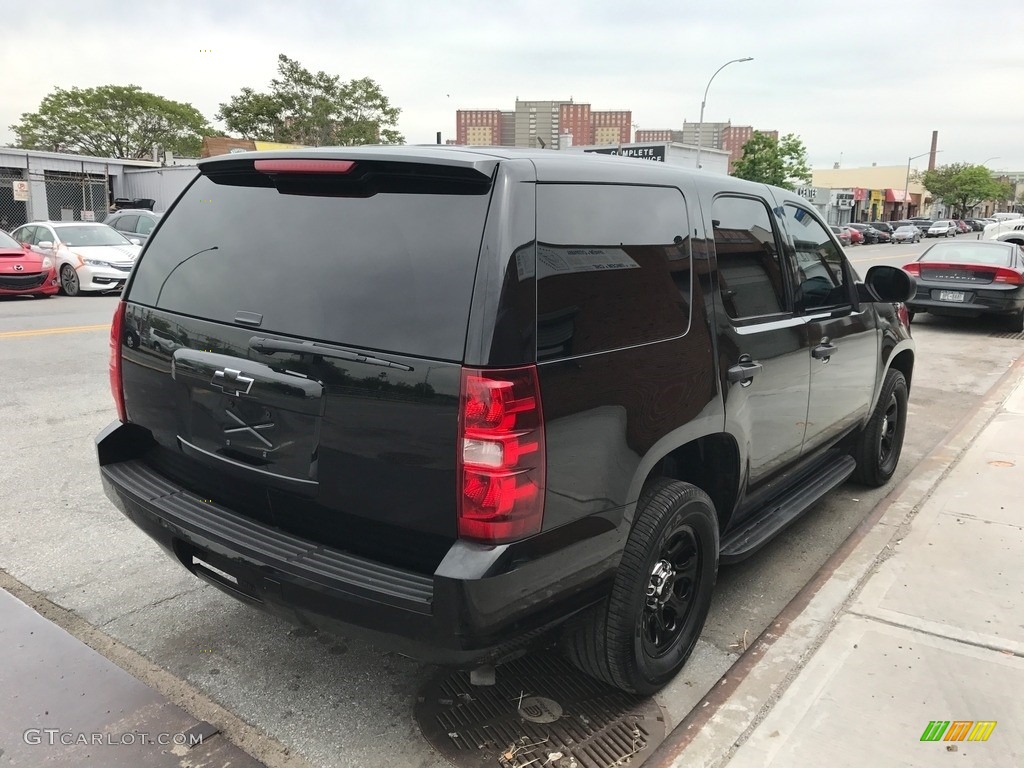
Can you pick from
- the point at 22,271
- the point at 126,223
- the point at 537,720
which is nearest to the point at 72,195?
the point at 126,223

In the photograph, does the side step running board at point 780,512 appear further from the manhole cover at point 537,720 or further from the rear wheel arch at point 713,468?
the manhole cover at point 537,720

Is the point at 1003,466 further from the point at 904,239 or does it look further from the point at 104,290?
the point at 904,239

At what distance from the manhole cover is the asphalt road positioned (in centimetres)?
10

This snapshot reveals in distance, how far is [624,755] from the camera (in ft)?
8.88

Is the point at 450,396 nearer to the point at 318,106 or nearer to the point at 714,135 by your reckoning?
the point at 318,106

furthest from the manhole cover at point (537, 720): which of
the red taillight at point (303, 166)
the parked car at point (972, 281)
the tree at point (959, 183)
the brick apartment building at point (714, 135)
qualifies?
the tree at point (959, 183)

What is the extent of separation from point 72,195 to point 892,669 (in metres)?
38.5

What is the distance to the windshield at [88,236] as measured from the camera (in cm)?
1664

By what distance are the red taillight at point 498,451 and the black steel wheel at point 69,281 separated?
16.3m

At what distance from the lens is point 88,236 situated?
55.6 feet

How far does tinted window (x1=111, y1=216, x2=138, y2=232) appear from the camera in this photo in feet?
66.0

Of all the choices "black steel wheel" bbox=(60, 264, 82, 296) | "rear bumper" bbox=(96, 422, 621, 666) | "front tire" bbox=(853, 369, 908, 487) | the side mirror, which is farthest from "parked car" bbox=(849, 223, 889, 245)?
"rear bumper" bbox=(96, 422, 621, 666)

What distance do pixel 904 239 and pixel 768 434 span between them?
203 ft
